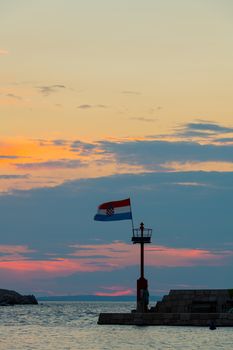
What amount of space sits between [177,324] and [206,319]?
2294 mm

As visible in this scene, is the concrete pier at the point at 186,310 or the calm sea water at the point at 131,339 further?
the concrete pier at the point at 186,310

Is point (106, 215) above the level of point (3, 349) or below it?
above

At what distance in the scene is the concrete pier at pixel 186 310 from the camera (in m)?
79.3

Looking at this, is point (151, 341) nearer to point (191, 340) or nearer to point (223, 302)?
point (191, 340)

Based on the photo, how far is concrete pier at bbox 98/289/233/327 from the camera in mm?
79312

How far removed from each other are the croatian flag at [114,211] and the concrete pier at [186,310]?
7.62 m

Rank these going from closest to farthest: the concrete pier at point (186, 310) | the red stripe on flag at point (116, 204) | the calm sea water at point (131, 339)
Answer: the calm sea water at point (131, 339) → the concrete pier at point (186, 310) → the red stripe on flag at point (116, 204)

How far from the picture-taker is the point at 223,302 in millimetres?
81625

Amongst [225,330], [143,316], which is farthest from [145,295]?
[225,330]

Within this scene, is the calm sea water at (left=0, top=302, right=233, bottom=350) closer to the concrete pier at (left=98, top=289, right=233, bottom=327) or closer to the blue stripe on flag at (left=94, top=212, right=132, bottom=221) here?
the concrete pier at (left=98, top=289, right=233, bottom=327)

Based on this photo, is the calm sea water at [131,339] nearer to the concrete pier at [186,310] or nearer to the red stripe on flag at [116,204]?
the concrete pier at [186,310]

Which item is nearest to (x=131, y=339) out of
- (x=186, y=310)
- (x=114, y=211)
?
(x=186, y=310)

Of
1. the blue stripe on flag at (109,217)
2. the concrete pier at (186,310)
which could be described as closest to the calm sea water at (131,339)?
the concrete pier at (186,310)

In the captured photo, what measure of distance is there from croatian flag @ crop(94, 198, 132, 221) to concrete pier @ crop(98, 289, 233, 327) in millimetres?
7617
